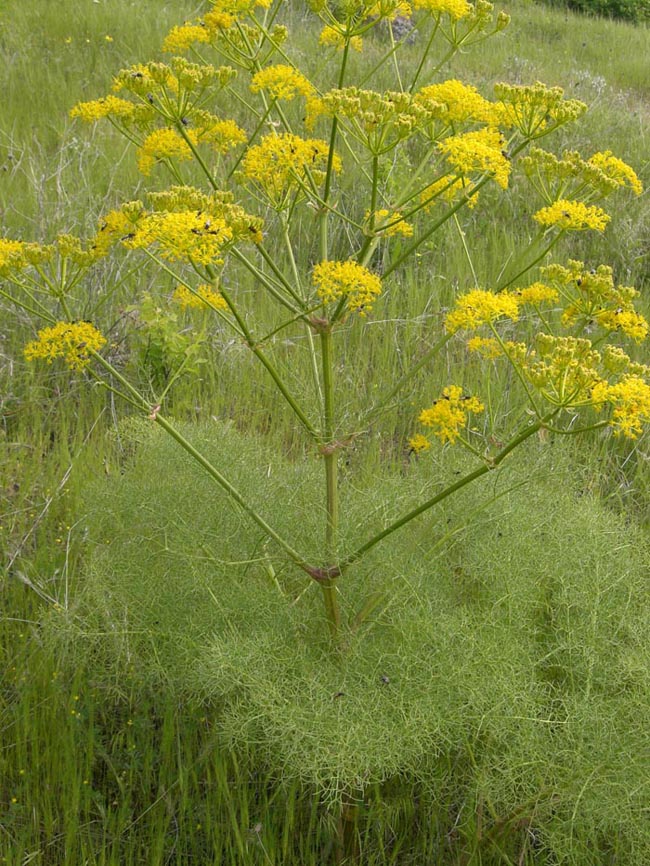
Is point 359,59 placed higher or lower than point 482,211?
higher

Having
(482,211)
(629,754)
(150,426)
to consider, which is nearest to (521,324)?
(482,211)

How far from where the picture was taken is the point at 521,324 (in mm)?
3752

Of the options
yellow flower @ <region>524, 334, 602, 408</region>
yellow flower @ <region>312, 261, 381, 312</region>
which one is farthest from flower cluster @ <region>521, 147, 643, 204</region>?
yellow flower @ <region>312, 261, 381, 312</region>

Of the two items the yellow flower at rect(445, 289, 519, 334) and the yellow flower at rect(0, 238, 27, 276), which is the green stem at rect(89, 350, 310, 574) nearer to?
the yellow flower at rect(0, 238, 27, 276)

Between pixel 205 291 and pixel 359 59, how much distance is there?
591 centimetres

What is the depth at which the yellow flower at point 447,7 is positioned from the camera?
171 centimetres

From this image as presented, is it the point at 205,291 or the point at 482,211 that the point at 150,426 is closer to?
the point at 205,291

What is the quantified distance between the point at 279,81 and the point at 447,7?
36 centimetres

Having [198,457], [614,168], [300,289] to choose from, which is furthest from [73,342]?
[614,168]

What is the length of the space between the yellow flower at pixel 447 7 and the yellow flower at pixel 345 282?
549mm

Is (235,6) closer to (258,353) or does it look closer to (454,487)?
(258,353)

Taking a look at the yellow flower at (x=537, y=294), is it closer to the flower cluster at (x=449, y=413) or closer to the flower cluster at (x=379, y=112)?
the flower cluster at (x=449, y=413)

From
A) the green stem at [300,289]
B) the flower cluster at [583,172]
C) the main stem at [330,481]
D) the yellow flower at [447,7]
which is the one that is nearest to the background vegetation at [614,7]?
the flower cluster at [583,172]

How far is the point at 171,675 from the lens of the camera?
1952 mm
